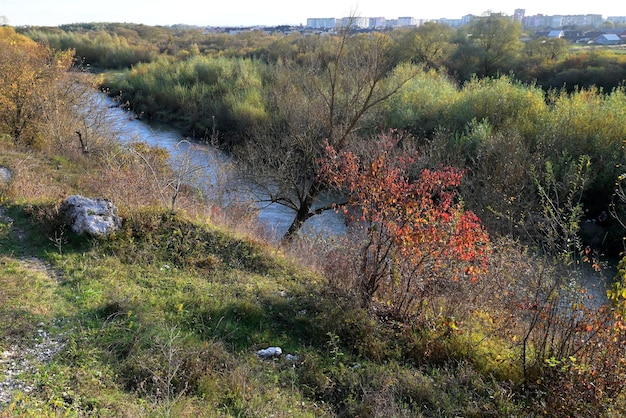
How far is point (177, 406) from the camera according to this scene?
15.8 ft

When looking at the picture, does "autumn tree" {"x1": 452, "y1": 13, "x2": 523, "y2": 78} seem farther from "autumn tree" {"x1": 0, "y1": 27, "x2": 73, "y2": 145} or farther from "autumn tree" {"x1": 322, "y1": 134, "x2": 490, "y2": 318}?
"autumn tree" {"x1": 322, "y1": 134, "x2": 490, "y2": 318}

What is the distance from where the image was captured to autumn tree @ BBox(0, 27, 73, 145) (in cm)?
1720

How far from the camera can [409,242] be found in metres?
6.76

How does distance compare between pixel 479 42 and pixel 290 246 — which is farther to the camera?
pixel 479 42

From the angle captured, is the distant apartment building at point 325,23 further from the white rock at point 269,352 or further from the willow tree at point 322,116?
the white rock at point 269,352

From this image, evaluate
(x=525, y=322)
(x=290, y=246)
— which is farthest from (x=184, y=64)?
(x=525, y=322)

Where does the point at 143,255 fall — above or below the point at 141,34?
below

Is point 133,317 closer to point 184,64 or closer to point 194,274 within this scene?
point 194,274

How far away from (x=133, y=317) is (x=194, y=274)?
1.87 meters

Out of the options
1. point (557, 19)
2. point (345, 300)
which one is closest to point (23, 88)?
point (345, 300)

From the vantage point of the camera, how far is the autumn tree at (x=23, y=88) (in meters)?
17.2

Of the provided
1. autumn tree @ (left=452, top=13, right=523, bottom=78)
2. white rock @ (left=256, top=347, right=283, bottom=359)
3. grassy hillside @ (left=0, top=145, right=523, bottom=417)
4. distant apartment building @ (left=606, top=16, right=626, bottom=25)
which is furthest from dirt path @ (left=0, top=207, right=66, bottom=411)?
distant apartment building @ (left=606, top=16, right=626, bottom=25)

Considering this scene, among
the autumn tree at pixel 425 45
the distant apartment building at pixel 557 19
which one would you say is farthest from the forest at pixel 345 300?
the distant apartment building at pixel 557 19

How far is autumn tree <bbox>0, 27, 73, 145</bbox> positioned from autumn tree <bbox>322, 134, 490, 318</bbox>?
15.7 meters
